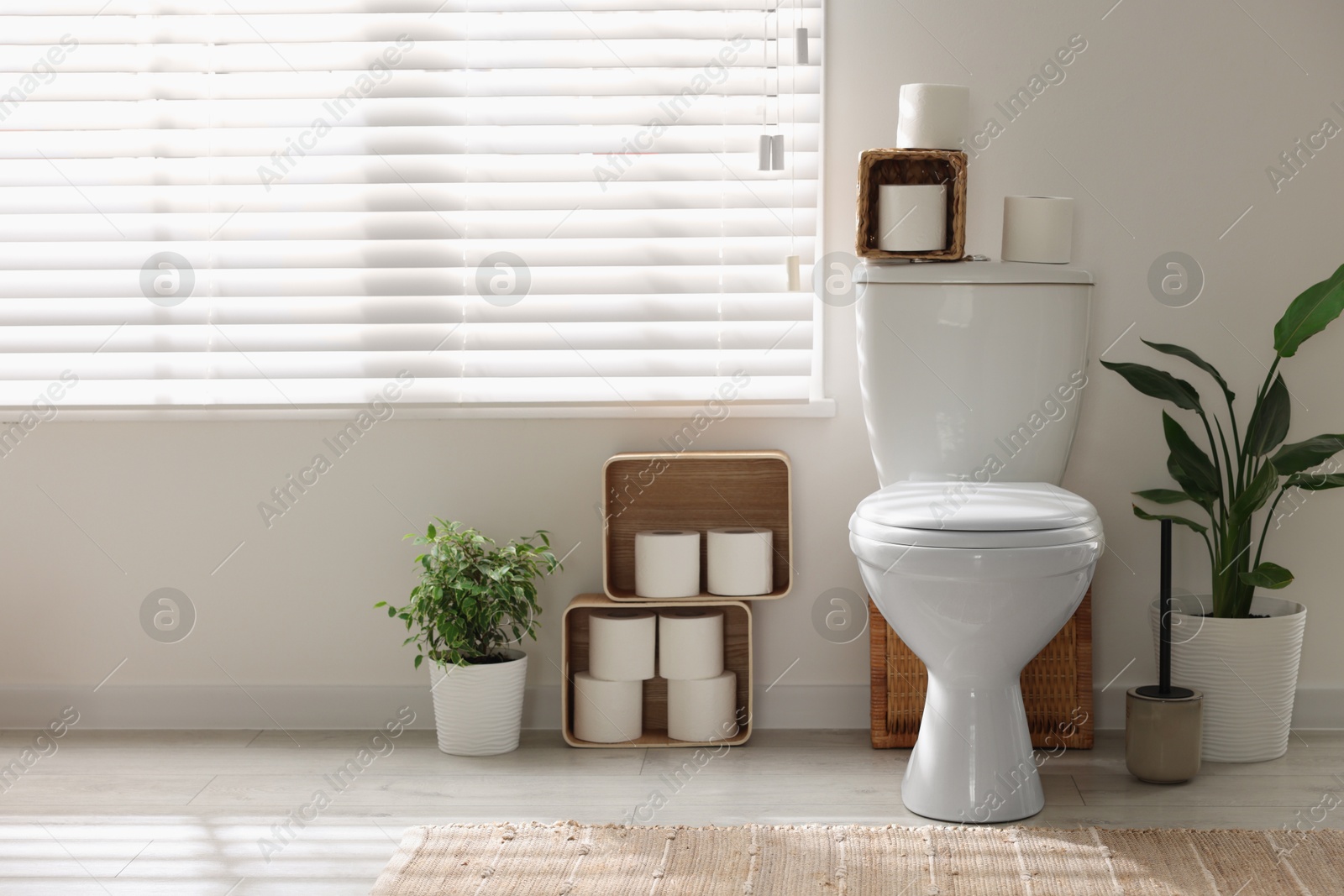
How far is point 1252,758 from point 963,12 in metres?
1.49

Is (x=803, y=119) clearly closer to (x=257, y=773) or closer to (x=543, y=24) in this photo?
(x=543, y=24)

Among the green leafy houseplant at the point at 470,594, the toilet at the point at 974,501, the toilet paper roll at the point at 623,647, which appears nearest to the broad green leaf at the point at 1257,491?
the toilet at the point at 974,501

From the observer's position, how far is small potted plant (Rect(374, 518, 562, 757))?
2.08 m

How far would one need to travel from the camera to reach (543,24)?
222 centimetres

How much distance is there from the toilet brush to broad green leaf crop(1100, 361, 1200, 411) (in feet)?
0.77

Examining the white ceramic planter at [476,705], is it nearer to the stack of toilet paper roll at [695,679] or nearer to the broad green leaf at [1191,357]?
the stack of toilet paper roll at [695,679]

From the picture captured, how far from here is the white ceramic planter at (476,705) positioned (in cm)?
210

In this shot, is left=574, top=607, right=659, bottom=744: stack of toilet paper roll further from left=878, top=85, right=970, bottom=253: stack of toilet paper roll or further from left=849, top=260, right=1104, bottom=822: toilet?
left=878, top=85, right=970, bottom=253: stack of toilet paper roll

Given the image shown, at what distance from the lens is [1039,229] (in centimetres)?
203

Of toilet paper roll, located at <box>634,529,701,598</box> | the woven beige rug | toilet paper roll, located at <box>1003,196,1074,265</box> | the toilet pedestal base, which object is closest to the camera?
the woven beige rug

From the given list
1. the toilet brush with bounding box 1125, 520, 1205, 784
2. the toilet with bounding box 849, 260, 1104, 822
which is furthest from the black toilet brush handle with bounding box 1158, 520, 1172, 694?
the toilet with bounding box 849, 260, 1104, 822

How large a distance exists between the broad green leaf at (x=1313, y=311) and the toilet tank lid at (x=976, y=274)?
1.15ft

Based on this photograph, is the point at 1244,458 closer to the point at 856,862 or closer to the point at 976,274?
the point at 976,274

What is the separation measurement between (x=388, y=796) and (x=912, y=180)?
1.43 metres
